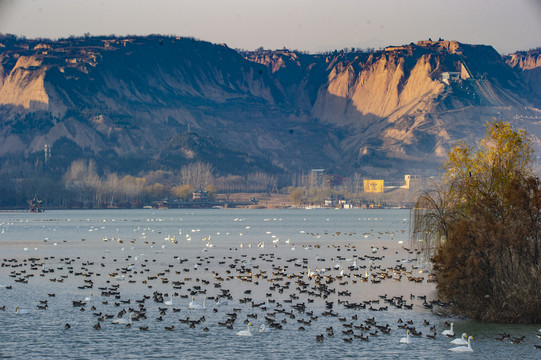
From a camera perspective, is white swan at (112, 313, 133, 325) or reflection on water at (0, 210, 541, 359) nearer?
reflection on water at (0, 210, 541, 359)

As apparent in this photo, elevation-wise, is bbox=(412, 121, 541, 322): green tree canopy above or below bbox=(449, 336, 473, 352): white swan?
above

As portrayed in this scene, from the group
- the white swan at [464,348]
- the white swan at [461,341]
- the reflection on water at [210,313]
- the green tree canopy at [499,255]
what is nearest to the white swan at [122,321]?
the reflection on water at [210,313]

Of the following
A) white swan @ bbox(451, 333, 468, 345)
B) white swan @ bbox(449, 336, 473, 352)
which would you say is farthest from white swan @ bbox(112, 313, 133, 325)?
white swan @ bbox(449, 336, 473, 352)

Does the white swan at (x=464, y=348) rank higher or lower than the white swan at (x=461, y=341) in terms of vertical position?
lower

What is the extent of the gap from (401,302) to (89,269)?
2807cm

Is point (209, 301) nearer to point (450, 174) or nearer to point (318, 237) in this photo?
point (450, 174)

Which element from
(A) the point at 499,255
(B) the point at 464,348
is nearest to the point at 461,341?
(B) the point at 464,348

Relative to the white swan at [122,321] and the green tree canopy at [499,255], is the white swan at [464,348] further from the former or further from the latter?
the white swan at [122,321]

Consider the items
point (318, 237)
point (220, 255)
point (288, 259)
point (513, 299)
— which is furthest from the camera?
point (318, 237)

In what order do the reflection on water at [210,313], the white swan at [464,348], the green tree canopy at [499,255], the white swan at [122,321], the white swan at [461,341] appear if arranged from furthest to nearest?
1. the white swan at [122,321]
2. the green tree canopy at [499,255]
3. the reflection on water at [210,313]
4. the white swan at [461,341]
5. the white swan at [464,348]

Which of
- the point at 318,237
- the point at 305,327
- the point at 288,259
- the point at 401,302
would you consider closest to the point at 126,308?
the point at 305,327

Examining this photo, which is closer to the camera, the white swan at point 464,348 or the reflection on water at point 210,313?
the white swan at point 464,348

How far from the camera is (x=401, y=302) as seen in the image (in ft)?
150

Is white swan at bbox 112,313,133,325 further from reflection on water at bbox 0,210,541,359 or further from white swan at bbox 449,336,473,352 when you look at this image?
white swan at bbox 449,336,473,352
